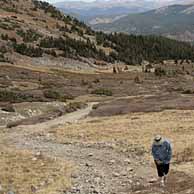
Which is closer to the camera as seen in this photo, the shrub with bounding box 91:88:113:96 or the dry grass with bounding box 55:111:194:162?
the dry grass with bounding box 55:111:194:162

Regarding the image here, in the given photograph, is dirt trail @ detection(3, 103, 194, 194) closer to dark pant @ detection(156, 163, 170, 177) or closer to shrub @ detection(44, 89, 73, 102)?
dark pant @ detection(156, 163, 170, 177)

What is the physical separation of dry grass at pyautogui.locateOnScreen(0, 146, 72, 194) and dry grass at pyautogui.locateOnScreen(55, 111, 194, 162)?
6197 millimetres

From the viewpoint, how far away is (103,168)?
30.5m

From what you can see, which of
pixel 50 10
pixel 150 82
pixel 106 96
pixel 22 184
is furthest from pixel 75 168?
pixel 50 10

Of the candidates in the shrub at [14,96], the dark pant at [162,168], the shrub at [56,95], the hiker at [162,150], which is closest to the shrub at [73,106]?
the shrub at [56,95]

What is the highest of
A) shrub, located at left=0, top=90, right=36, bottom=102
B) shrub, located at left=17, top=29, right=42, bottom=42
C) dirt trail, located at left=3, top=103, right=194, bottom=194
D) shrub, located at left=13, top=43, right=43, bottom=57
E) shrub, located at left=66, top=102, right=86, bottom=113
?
shrub, located at left=17, top=29, right=42, bottom=42

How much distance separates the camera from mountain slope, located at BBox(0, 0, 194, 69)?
4683 inches

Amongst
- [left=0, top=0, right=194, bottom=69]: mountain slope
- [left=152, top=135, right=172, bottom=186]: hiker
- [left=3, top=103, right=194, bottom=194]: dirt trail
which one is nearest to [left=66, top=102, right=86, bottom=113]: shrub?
[left=3, top=103, right=194, bottom=194]: dirt trail

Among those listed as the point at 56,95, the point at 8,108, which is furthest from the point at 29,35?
the point at 8,108

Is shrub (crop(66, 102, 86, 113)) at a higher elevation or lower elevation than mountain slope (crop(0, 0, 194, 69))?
lower

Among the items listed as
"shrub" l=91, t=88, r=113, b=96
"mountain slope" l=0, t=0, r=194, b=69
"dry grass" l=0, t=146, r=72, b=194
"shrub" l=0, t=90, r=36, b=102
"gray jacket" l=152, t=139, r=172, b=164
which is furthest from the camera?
"mountain slope" l=0, t=0, r=194, b=69

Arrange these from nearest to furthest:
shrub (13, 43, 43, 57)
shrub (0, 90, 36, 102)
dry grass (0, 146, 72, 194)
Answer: dry grass (0, 146, 72, 194) → shrub (0, 90, 36, 102) → shrub (13, 43, 43, 57)

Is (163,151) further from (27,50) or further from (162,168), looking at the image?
(27,50)

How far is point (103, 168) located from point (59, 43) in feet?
334
